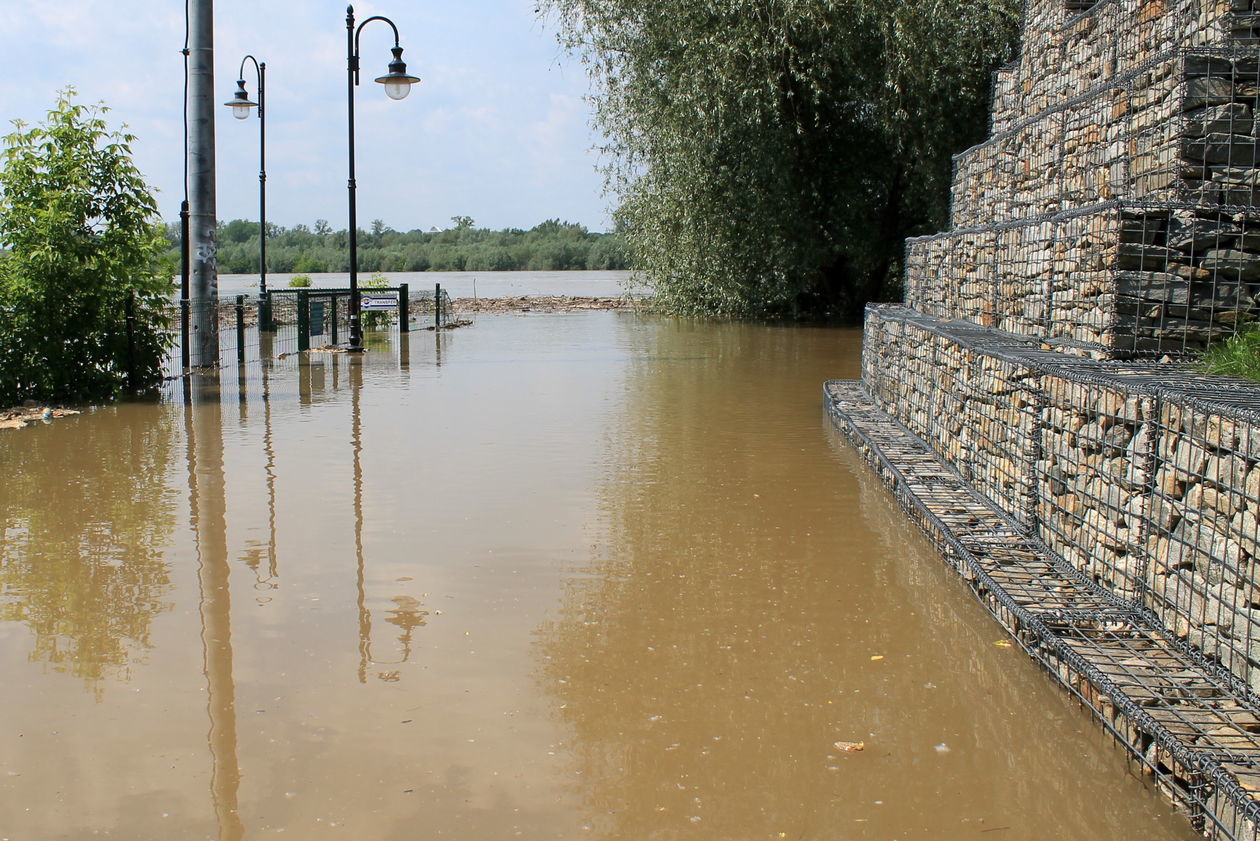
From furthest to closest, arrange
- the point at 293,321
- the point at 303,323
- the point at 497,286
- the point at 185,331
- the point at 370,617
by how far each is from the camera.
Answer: the point at 497,286 → the point at 293,321 → the point at 303,323 → the point at 185,331 → the point at 370,617

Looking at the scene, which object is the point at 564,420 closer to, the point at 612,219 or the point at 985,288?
the point at 985,288

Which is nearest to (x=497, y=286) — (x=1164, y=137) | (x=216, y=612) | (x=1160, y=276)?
(x=1164, y=137)

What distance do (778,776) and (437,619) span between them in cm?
213

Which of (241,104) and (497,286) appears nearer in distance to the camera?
(241,104)

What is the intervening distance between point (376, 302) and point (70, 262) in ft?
34.0

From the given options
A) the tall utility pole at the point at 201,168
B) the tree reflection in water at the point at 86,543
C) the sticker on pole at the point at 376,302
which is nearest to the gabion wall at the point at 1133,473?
the tree reflection in water at the point at 86,543

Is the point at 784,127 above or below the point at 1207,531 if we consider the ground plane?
above

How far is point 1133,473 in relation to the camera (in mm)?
5145

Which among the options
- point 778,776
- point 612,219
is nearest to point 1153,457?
point 778,776

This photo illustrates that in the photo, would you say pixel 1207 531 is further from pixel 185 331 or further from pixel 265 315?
pixel 265 315

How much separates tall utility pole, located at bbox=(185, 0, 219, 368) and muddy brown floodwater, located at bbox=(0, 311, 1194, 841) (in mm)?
6725

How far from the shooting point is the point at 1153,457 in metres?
4.98

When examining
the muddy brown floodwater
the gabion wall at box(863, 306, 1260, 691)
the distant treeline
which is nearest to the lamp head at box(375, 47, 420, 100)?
the muddy brown floodwater

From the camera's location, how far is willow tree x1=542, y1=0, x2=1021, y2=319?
23672 millimetres
